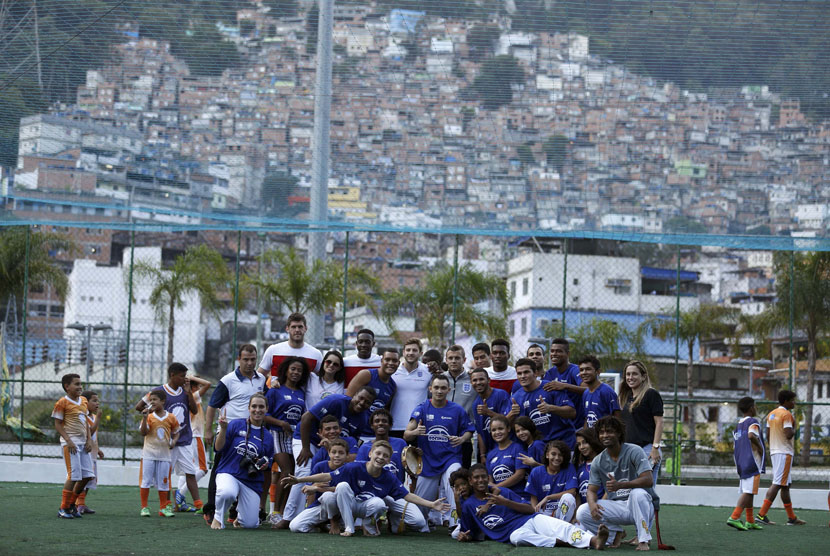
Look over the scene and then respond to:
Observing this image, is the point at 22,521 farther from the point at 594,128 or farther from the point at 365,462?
the point at 594,128

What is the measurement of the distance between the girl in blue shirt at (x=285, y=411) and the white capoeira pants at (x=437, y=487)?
1175 mm

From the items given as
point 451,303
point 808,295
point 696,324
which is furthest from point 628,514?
point 696,324

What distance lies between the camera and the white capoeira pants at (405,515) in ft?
28.8

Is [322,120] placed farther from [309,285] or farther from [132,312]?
[132,312]

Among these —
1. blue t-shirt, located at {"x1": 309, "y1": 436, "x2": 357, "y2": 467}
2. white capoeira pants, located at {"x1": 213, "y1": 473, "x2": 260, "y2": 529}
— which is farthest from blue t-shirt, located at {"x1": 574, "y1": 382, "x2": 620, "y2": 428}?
white capoeira pants, located at {"x1": 213, "y1": 473, "x2": 260, "y2": 529}

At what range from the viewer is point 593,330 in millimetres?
34531

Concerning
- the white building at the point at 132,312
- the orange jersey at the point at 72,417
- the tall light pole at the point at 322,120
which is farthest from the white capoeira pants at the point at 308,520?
the white building at the point at 132,312

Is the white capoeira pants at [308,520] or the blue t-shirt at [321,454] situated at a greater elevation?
the blue t-shirt at [321,454]

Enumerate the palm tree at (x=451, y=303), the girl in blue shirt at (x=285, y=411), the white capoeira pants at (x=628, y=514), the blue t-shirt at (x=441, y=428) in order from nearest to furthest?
the white capoeira pants at (x=628, y=514) < the blue t-shirt at (x=441, y=428) < the girl in blue shirt at (x=285, y=411) < the palm tree at (x=451, y=303)

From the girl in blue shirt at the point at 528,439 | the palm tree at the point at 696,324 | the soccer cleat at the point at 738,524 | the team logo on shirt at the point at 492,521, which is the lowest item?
the soccer cleat at the point at 738,524

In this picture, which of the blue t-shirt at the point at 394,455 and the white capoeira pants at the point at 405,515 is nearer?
the white capoeira pants at the point at 405,515

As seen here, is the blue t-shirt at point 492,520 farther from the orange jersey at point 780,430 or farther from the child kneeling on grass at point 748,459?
the orange jersey at point 780,430

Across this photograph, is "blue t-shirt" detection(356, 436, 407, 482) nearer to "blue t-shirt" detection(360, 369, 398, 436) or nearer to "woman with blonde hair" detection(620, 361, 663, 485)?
"blue t-shirt" detection(360, 369, 398, 436)

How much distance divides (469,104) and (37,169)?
15.9 ft
